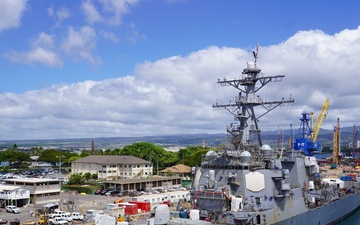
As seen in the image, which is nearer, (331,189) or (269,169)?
(269,169)

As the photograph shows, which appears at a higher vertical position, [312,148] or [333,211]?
[312,148]

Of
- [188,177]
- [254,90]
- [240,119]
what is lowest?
[188,177]

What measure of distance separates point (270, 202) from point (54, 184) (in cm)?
2690

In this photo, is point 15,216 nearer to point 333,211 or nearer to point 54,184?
point 54,184

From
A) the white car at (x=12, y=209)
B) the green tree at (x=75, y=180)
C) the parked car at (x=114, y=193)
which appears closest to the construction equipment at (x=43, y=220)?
the white car at (x=12, y=209)

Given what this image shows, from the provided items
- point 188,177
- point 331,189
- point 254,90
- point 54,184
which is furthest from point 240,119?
point 188,177

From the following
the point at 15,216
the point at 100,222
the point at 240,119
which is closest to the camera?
the point at 100,222

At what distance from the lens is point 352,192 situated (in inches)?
1809

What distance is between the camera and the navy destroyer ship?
24859mm

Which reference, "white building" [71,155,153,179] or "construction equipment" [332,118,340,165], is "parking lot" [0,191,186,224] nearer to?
"white building" [71,155,153,179]

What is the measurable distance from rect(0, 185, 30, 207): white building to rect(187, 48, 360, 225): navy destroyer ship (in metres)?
20.5

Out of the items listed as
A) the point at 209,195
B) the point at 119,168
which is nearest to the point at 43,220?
the point at 209,195

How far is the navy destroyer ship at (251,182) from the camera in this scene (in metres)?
24.9

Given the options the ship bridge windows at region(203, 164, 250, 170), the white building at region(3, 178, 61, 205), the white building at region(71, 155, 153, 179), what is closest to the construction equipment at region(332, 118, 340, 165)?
the white building at region(71, 155, 153, 179)
